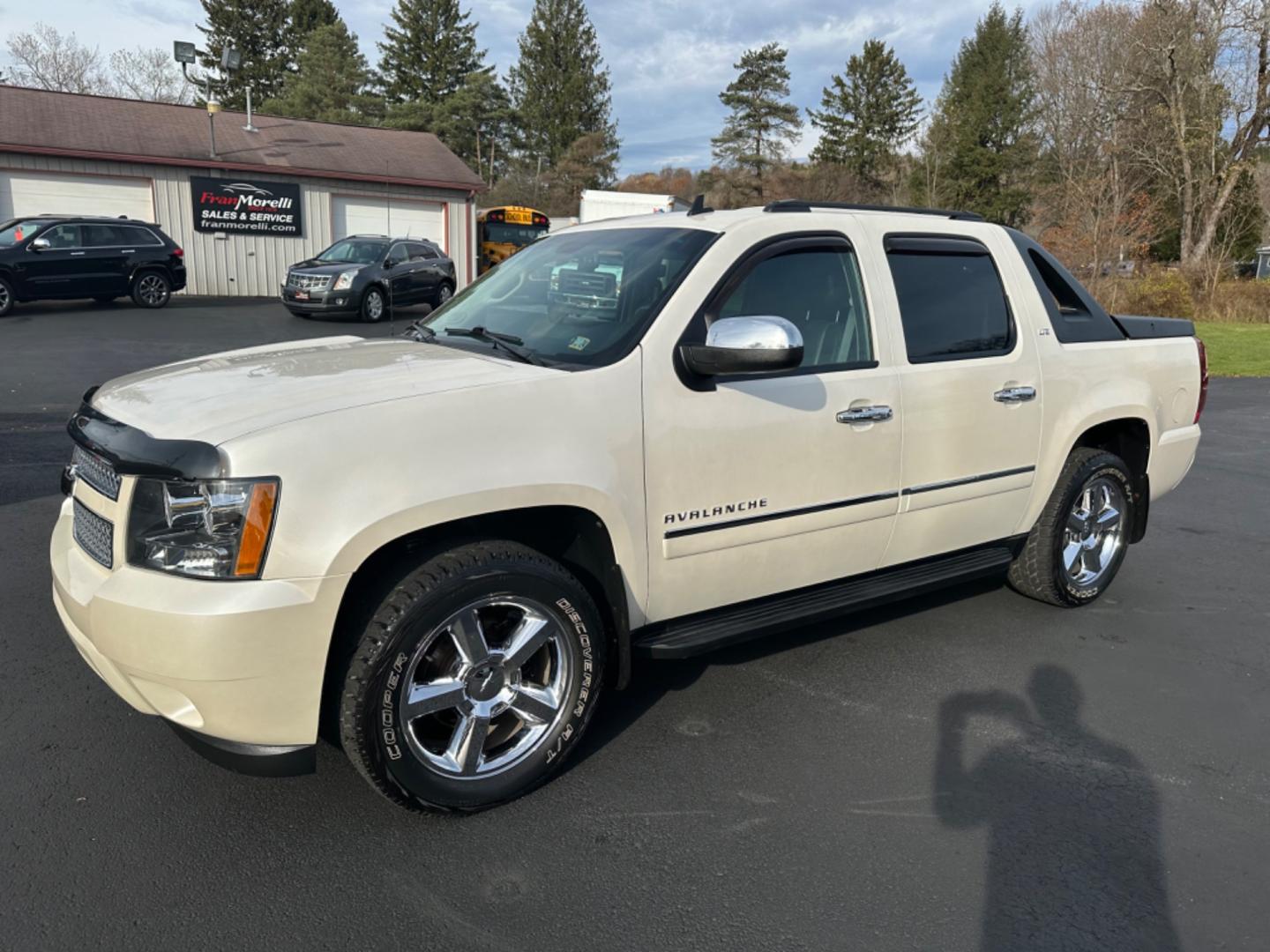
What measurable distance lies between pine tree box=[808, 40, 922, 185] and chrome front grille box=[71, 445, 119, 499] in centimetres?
5985

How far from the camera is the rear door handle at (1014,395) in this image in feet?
13.2

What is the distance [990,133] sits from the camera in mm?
51219

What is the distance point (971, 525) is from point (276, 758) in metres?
2.98

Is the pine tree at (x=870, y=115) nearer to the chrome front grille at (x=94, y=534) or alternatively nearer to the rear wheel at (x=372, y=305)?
the rear wheel at (x=372, y=305)


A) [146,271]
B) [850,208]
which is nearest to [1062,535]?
[850,208]

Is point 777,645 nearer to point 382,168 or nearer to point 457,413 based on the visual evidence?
point 457,413

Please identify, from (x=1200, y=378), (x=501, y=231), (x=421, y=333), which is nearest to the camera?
(x=421, y=333)

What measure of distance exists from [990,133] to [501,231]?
107ft

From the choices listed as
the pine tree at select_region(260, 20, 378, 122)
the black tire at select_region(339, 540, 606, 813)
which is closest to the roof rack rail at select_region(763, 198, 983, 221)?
the black tire at select_region(339, 540, 606, 813)

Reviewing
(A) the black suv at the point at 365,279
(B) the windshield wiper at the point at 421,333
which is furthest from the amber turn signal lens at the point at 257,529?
(A) the black suv at the point at 365,279

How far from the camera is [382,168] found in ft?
86.0

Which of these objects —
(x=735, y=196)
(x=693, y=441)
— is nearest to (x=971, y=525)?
(x=693, y=441)

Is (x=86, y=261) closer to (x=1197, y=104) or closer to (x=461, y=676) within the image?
(x=461, y=676)

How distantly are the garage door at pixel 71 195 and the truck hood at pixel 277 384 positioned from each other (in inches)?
892
